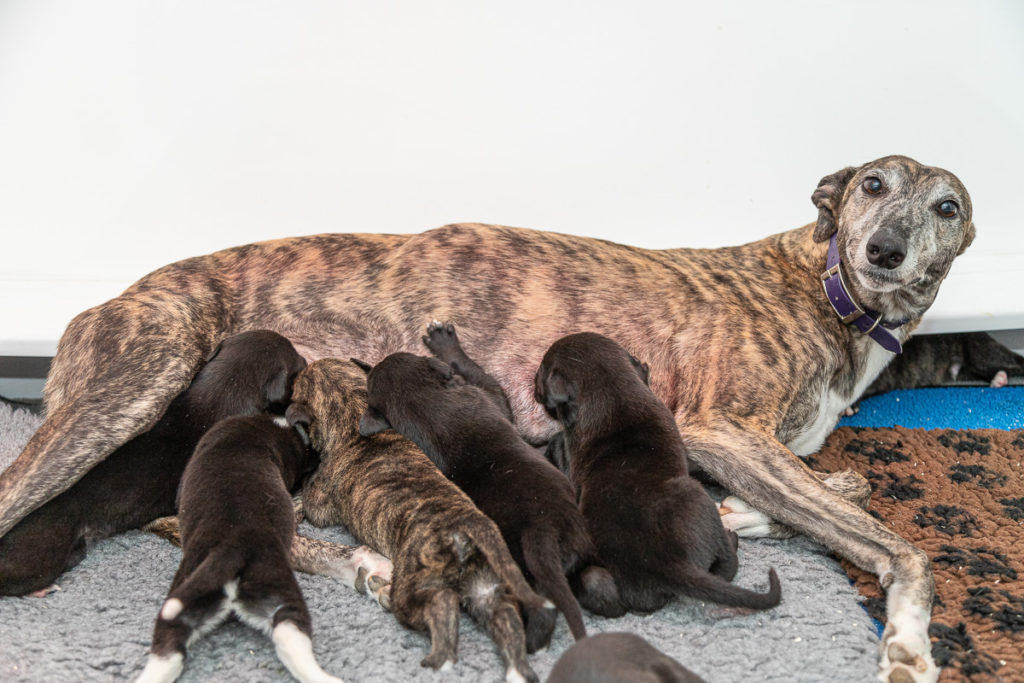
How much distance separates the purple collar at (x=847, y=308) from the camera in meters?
3.26

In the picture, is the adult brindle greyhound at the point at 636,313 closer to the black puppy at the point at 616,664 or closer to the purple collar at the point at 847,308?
the purple collar at the point at 847,308

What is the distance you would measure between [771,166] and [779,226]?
0.28 metres

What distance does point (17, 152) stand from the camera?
4414 millimetres

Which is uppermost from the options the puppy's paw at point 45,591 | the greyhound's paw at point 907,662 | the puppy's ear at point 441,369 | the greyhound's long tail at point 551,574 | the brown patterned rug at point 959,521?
the puppy's ear at point 441,369

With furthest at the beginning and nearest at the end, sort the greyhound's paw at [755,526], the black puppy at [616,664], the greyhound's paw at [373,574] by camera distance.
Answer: the greyhound's paw at [755,526] < the greyhound's paw at [373,574] < the black puppy at [616,664]

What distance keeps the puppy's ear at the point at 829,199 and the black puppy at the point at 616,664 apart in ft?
6.37

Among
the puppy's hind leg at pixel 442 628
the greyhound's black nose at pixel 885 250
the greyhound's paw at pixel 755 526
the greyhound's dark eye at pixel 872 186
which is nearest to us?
the puppy's hind leg at pixel 442 628

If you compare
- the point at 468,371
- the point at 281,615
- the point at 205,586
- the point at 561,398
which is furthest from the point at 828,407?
the point at 205,586

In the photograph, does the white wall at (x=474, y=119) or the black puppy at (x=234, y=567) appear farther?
the white wall at (x=474, y=119)

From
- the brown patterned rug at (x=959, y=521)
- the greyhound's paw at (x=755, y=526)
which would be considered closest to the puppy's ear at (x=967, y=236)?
the brown patterned rug at (x=959, y=521)

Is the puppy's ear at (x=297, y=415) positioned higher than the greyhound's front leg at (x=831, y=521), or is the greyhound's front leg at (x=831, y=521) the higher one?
the puppy's ear at (x=297, y=415)

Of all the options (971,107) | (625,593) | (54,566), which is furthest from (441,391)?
(971,107)

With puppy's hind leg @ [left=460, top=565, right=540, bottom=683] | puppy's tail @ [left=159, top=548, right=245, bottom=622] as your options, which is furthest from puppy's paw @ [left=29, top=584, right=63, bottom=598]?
puppy's hind leg @ [left=460, top=565, right=540, bottom=683]

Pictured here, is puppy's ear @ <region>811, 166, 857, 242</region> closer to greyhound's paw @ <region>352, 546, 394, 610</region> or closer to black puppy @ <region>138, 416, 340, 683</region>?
greyhound's paw @ <region>352, 546, 394, 610</region>
